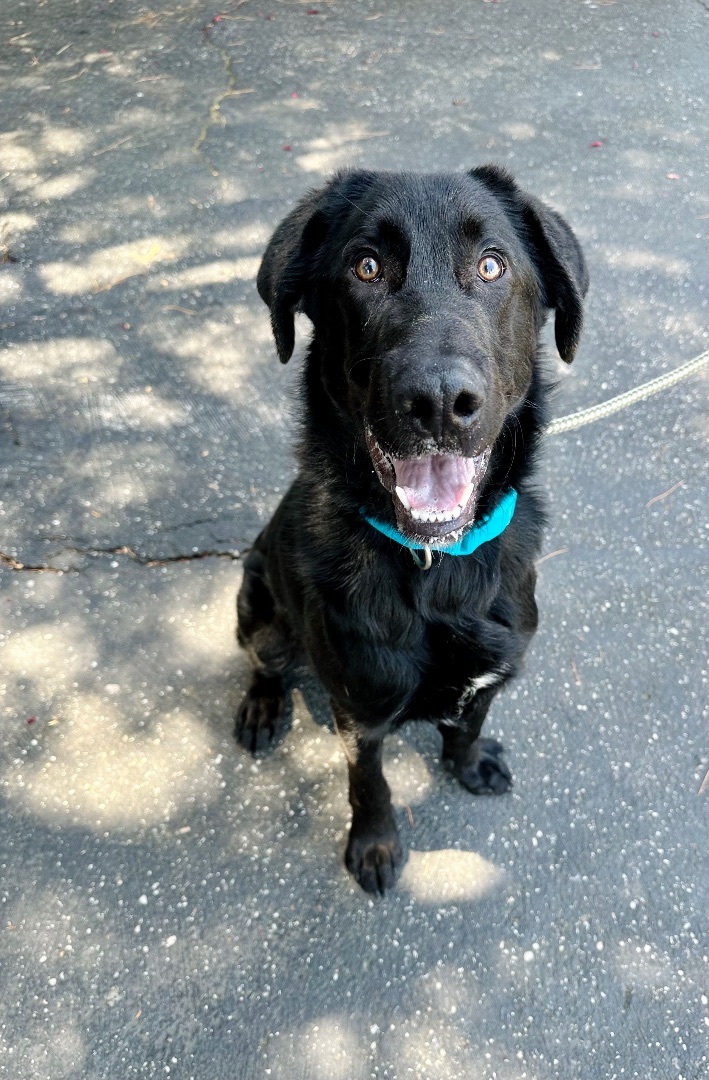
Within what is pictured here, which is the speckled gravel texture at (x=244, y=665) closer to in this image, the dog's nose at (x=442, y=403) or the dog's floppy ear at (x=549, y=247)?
the dog's floppy ear at (x=549, y=247)

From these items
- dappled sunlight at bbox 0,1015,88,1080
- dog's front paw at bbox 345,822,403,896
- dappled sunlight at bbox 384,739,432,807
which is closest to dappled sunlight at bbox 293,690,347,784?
dappled sunlight at bbox 384,739,432,807

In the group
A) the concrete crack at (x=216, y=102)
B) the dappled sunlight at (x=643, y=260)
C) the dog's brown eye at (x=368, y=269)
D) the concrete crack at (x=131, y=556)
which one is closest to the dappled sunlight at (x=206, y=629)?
the concrete crack at (x=131, y=556)

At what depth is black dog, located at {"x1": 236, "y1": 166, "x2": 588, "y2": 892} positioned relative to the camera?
1690 millimetres

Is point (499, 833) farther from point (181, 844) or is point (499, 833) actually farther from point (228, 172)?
point (228, 172)

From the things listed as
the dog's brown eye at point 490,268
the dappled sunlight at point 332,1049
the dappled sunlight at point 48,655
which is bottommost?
the dappled sunlight at point 332,1049

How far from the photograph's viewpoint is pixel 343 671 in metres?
2.09

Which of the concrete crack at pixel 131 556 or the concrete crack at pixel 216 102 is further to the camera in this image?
the concrete crack at pixel 216 102

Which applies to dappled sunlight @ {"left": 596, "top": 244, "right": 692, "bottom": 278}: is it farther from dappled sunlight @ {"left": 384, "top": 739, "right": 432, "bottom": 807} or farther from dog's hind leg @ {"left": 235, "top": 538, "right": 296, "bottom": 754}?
dappled sunlight @ {"left": 384, "top": 739, "right": 432, "bottom": 807}

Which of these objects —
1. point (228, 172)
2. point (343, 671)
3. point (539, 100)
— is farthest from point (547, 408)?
point (539, 100)

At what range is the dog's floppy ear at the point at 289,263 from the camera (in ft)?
6.48

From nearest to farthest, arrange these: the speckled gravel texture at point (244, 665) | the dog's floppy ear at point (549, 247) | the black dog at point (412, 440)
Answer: the black dog at point (412, 440), the dog's floppy ear at point (549, 247), the speckled gravel texture at point (244, 665)

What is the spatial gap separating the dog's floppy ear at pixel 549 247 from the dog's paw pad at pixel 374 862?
5.11ft

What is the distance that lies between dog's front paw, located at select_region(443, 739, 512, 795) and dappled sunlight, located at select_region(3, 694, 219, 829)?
31.2 inches

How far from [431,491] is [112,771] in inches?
60.7
